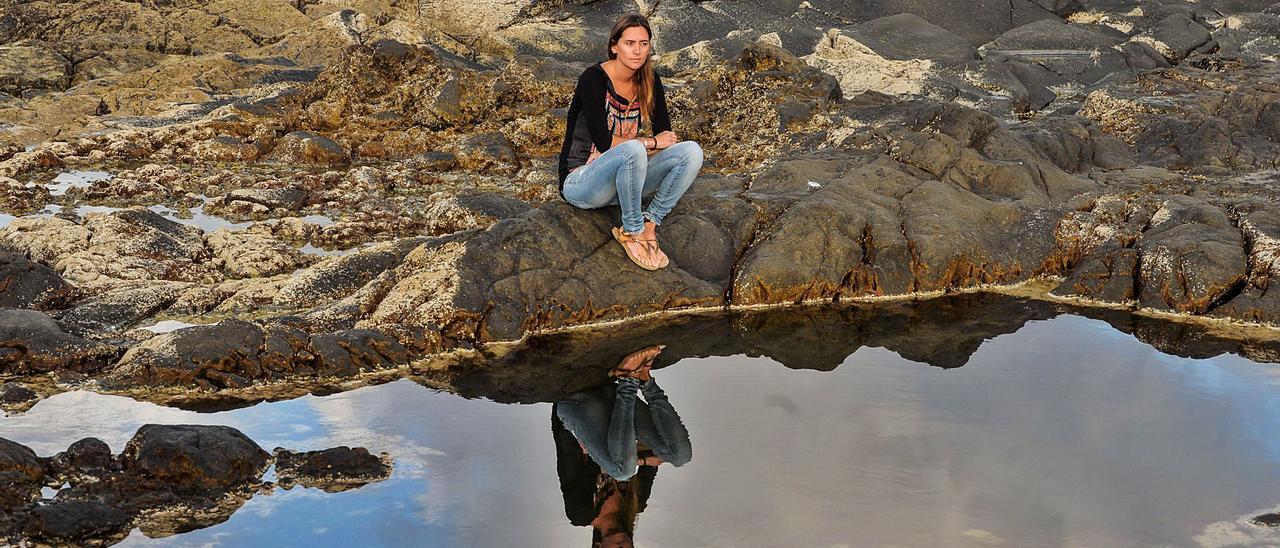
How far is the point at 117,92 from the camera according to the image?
1747cm

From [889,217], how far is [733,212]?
1.12m

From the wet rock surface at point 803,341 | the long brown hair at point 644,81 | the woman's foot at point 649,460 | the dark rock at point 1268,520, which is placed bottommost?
the wet rock surface at point 803,341

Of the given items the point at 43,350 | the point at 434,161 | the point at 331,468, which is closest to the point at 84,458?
the point at 331,468

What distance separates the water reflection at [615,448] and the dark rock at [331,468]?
0.78 meters

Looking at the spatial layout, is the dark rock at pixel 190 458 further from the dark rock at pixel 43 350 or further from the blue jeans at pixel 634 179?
the blue jeans at pixel 634 179

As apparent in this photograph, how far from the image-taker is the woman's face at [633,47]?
666 cm

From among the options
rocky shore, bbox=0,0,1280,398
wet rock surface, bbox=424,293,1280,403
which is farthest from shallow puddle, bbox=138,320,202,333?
wet rock surface, bbox=424,293,1280,403

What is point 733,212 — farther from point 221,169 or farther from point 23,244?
point 221,169

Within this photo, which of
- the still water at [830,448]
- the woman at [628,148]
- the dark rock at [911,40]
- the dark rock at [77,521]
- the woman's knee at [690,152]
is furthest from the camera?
the dark rock at [911,40]

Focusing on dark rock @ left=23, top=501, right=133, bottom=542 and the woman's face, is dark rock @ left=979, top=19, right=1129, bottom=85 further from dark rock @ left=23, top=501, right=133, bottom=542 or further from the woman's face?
dark rock @ left=23, top=501, right=133, bottom=542

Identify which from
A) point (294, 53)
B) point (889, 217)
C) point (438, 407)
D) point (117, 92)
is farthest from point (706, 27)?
point (438, 407)

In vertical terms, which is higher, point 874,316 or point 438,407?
point 438,407

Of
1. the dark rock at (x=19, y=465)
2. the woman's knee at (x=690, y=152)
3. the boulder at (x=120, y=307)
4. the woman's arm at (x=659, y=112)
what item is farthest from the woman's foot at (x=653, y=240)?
the dark rock at (x=19, y=465)

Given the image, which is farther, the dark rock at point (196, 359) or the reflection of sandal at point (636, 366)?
the reflection of sandal at point (636, 366)
